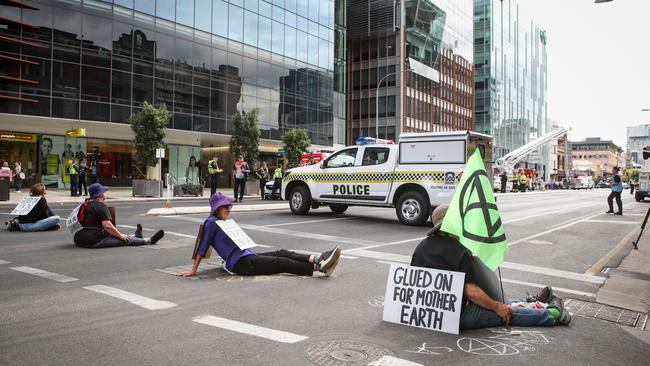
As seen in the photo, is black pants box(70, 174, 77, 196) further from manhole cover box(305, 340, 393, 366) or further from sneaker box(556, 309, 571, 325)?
sneaker box(556, 309, 571, 325)

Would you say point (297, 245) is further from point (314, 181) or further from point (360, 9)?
point (360, 9)

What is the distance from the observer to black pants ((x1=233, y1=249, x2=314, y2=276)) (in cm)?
648

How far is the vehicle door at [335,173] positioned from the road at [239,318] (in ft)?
19.5

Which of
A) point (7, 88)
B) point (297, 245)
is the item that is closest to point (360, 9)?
point (7, 88)

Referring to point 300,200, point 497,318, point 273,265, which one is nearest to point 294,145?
point 300,200

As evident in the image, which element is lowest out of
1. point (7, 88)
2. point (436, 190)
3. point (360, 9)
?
point (436, 190)

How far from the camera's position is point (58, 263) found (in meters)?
7.35

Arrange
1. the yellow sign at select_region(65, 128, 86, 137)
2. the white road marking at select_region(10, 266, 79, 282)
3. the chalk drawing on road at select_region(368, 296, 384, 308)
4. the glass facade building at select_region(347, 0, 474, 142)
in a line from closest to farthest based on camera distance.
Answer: the chalk drawing on road at select_region(368, 296, 384, 308), the white road marking at select_region(10, 266, 79, 282), the yellow sign at select_region(65, 128, 86, 137), the glass facade building at select_region(347, 0, 474, 142)

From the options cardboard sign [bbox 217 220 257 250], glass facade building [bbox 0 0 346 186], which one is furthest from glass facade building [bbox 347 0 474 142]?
cardboard sign [bbox 217 220 257 250]

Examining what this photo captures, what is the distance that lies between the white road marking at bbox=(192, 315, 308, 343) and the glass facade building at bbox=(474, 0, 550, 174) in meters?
92.6

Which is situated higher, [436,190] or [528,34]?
[528,34]

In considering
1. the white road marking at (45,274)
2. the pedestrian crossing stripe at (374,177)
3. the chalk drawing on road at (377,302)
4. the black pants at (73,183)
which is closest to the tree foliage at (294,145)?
the black pants at (73,183)

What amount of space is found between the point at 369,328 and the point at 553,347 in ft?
5.07

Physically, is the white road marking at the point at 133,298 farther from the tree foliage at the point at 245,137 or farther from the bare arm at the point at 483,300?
the tree foliage at the point at 245,137
